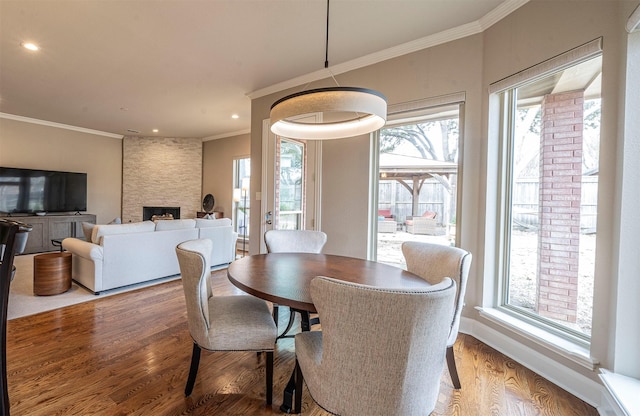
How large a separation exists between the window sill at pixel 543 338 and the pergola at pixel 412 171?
3.77 feet

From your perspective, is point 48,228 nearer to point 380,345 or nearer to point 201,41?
point 201,41

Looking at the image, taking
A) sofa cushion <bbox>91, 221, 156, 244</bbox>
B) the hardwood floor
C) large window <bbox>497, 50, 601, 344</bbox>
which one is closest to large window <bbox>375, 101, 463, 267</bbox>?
large window <bbox>497, 50, 601, 344</bbox>

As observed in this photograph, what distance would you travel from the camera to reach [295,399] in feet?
4.87

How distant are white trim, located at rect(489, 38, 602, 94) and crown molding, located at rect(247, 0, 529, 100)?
1.67ft

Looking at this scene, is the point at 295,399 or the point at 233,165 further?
the point at 233,165

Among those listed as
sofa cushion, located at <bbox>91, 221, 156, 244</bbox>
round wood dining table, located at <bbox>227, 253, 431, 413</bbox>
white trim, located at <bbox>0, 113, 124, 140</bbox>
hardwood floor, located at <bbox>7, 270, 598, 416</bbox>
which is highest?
white trim, located at <bbox>0, 113, 124, 140</bbox>

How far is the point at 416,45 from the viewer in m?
2.68

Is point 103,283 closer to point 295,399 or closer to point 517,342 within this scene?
point 295,399

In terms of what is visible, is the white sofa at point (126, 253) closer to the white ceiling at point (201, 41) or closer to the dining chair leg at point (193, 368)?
the white ceiling at point (201, 41)

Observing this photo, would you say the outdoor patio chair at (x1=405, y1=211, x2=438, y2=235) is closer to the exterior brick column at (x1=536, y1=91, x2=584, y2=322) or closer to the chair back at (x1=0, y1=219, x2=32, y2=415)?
the exterior brick column at (x1=536, y1=91, x2=584, y2=322)

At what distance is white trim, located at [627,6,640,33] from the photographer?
4.67 ft

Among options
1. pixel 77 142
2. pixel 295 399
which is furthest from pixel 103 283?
pixel 77 142

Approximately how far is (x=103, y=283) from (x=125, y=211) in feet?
14.3

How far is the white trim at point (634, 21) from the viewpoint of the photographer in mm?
1424
